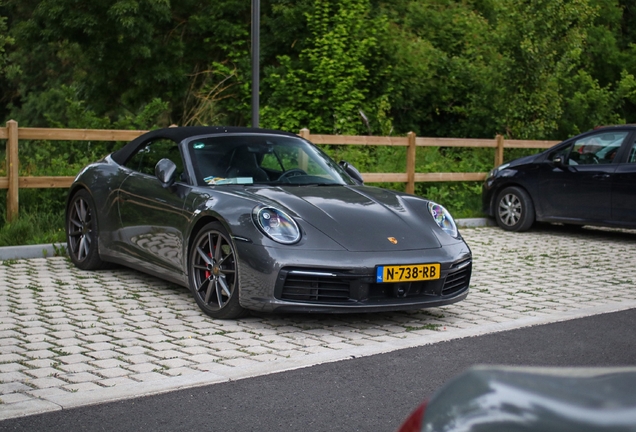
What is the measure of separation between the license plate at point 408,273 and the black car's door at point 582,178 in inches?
247

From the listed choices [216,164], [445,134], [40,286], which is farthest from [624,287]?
[445,134]

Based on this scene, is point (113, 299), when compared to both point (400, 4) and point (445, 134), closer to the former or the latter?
point (445, 134)

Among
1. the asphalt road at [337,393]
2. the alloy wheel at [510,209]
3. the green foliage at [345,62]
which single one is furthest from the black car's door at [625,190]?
the green foliage at [345,62]

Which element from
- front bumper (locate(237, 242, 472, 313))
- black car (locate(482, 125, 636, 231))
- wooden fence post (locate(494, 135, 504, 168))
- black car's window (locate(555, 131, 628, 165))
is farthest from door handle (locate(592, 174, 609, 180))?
front bumper (locate(237, 242, 472, 313))

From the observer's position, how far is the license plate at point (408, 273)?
6051 mm

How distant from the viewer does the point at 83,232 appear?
851 cm

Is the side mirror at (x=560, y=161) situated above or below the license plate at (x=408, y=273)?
above

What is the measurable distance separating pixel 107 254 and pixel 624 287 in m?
4.84

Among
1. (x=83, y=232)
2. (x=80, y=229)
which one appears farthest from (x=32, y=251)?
(x=83, y=232)

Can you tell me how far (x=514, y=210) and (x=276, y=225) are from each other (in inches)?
294

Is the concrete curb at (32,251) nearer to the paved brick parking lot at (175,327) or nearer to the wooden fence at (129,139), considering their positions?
the paved brick parking lot at (175,327)

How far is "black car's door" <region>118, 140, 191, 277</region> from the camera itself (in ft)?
23.0

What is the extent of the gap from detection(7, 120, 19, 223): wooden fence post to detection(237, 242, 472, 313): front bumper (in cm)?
479

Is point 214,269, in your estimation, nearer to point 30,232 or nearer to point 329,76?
point 30,232
